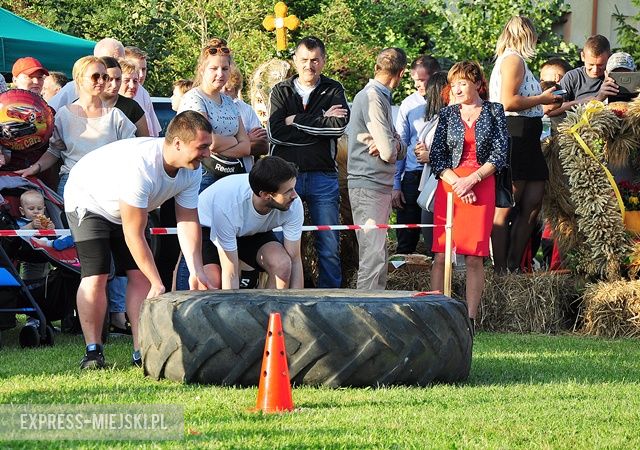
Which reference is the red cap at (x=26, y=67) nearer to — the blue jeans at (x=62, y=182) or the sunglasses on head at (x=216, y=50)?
the blue jeans at (x=62, y=182)

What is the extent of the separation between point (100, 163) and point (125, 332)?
2621 millimetres

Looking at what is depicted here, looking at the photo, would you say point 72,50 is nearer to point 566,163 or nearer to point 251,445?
point 566,163

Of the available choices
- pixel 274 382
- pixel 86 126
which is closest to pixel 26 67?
pixel 86 126

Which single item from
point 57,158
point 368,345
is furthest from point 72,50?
point 368,345

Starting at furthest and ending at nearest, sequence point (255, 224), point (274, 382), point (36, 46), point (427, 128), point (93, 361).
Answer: point (36, 46)
point (427, 128)
point (255, 224)
point (93, 361)
point (274, 382)

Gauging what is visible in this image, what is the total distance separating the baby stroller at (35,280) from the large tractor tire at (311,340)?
231 centimetres

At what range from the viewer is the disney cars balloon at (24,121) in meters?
9.30

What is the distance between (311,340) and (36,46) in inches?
369

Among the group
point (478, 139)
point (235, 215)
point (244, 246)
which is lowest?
point (244, 246)

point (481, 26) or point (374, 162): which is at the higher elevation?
point (481, 26)

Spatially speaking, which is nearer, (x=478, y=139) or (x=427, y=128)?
(x=478, y=139)

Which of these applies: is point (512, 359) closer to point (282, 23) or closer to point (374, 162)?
point (374, 162)

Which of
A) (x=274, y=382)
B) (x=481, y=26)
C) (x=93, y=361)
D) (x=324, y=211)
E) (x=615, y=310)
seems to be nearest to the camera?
(x=274, y=382)

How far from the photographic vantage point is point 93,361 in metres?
7.54
